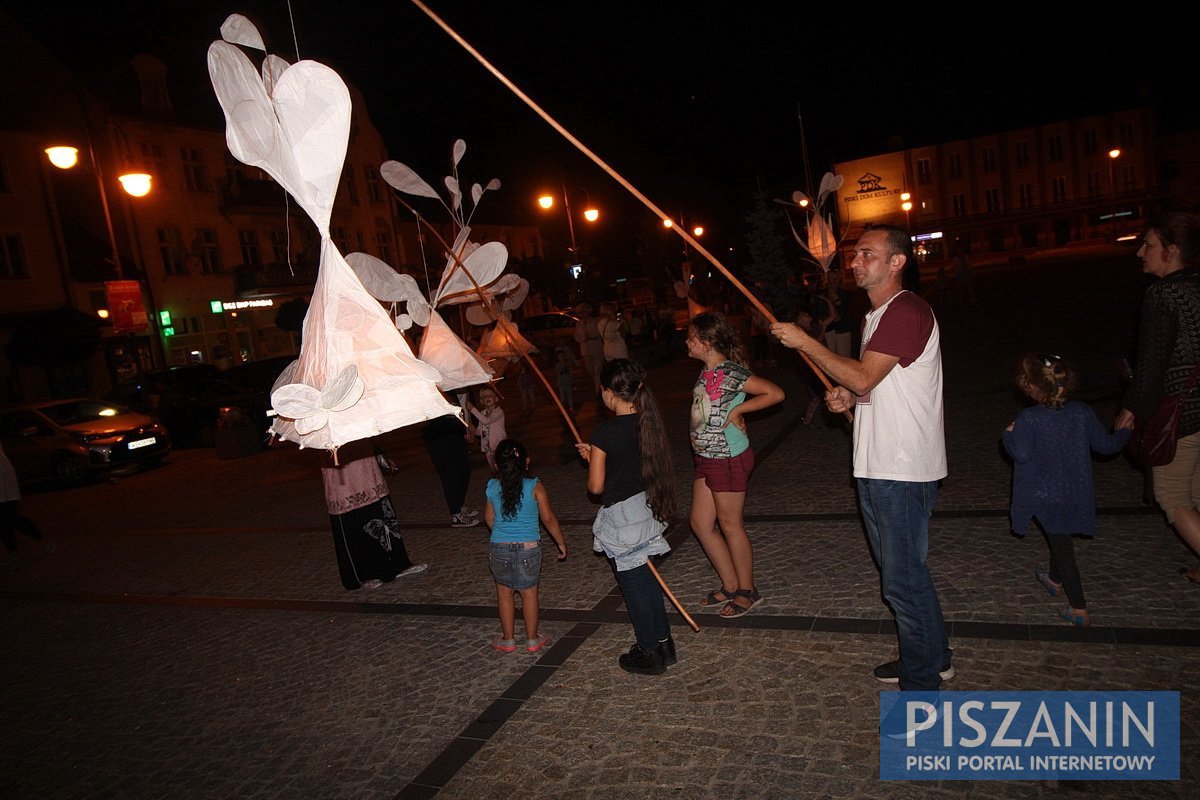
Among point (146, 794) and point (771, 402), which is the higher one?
point (771, 402)

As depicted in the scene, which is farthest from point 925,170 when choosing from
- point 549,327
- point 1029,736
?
point 1029,736

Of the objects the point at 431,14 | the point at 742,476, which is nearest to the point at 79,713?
the point at 742,476

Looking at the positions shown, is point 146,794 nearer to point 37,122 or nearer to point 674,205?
point 37,122

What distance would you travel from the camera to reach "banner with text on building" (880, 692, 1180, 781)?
116 inches

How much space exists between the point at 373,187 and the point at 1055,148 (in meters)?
56.3

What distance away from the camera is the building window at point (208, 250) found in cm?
2898

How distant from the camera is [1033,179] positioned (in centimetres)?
6253

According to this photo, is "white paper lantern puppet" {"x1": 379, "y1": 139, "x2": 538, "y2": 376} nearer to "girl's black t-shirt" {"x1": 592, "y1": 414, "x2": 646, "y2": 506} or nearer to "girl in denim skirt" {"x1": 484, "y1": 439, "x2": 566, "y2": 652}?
"girl in denim skirt" {"x1": 484, "y1": 439, "x2": 566, "y2": 652}

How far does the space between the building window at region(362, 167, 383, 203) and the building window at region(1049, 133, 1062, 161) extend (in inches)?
2195

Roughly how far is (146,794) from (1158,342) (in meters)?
5.76

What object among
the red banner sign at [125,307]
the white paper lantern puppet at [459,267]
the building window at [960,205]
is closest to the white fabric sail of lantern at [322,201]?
the white paper lantern puppet at [459,267]

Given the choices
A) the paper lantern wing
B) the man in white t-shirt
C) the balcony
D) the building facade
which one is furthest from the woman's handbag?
the building facade

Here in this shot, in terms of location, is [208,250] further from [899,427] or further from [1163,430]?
[1163,430]

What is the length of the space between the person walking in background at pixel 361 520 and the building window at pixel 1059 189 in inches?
2792
